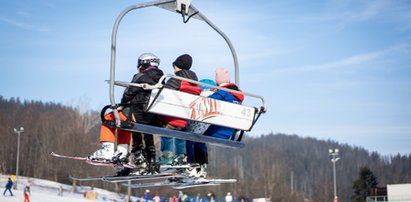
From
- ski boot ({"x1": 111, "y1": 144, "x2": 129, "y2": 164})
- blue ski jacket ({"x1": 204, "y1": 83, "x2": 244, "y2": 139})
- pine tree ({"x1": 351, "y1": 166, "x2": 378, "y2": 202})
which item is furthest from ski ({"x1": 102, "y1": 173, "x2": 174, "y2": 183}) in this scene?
pine tree ({"x1": 351, "y1": 166, "x2": 378, "y2": 202})

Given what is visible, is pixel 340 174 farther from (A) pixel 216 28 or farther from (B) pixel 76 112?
(A) pixel 216 28

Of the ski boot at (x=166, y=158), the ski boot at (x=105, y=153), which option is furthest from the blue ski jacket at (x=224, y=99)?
the ski boot at (x=105, y=153)

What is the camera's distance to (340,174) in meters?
155

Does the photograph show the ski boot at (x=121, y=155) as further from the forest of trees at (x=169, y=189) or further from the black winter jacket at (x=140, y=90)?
the forest of trees at (x=169, y=189)

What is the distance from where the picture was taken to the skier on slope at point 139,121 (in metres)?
8.34

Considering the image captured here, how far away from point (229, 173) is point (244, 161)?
51654 mm

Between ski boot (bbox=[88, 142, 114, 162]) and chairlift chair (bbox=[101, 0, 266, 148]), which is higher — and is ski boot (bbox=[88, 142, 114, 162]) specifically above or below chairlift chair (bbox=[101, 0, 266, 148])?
below

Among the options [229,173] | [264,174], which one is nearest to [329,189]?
[264,174]

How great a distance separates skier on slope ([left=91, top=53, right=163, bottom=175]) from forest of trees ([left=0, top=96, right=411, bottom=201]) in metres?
64.5

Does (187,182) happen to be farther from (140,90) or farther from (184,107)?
(140,90)

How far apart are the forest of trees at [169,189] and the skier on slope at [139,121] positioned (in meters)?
64.5

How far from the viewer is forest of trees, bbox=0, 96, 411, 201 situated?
8288 centimetres

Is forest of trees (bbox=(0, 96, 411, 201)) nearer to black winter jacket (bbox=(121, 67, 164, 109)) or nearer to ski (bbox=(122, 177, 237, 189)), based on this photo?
ski (bbox=(122, 177, 237, 189))

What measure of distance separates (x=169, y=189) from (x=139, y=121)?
243ft
